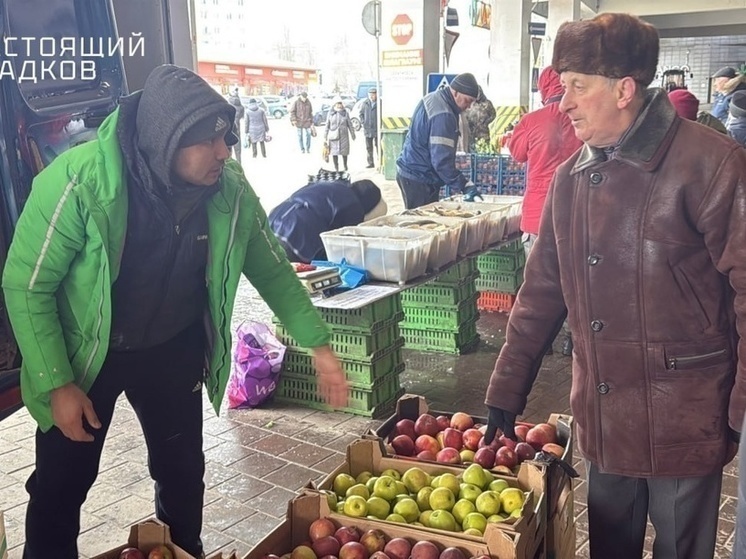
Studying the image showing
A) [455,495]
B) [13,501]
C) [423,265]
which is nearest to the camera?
[455,495]

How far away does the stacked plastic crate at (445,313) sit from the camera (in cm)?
590

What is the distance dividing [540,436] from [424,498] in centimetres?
62

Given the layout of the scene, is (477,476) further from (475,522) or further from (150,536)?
(150,536)

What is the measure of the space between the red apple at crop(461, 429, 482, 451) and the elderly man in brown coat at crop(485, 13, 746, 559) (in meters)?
0.60

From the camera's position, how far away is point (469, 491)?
98.4 inches

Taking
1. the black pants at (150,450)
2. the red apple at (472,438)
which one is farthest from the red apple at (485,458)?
the black pants at (150,450)

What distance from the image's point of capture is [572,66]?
2.07 metres

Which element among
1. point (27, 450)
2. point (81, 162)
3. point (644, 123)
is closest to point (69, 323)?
point (81, 162)

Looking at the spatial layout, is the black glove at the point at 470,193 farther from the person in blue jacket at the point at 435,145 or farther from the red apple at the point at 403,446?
Answer: the red apple at the point at 403,446

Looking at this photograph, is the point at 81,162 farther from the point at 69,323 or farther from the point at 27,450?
the point at 27,450

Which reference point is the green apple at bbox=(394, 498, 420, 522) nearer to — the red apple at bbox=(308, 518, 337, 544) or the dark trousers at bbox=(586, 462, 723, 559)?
the red apple at bbox=(308, 518, 337, 544)

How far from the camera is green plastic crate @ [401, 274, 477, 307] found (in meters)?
5.90

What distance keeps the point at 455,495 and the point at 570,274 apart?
83cm

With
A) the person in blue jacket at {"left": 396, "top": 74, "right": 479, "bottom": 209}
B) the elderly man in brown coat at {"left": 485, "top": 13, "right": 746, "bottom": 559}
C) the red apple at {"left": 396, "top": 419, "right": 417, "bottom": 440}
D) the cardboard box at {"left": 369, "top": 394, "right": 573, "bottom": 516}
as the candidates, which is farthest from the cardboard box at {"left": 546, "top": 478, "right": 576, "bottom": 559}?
the person in blue jacket at {"left": 396, "top": 74, "right": 479, "bottom": 209}
